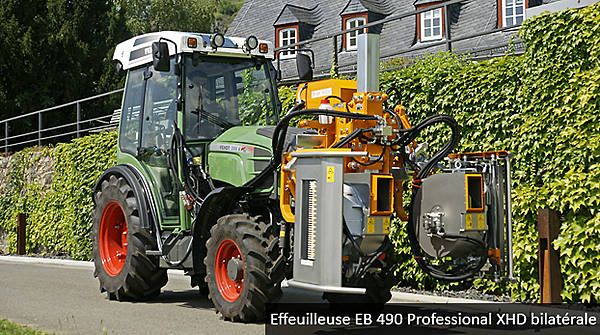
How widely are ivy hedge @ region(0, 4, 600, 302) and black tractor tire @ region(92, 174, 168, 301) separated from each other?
10.4 feet

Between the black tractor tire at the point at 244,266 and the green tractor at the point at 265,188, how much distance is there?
1 cm

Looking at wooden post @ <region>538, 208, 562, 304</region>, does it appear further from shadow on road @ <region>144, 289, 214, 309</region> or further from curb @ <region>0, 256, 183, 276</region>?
curb @ <region>0, 256, 183, 276</region>

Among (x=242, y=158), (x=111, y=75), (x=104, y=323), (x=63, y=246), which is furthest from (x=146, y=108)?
(x=111, y=75)

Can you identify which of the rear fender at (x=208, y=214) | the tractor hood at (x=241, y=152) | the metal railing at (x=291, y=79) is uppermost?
the metal railing at (x=291, y=79)

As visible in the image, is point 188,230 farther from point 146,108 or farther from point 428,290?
point 428,290

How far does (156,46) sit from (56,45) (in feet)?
77.7

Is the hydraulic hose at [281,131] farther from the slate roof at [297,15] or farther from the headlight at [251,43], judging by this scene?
the slate roof at [297,15]

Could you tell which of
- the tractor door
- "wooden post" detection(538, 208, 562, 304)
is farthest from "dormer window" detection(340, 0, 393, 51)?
"wooden post" detection(538, 208, 562, 304)

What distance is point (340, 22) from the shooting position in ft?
104

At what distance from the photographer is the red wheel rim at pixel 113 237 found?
11.1m

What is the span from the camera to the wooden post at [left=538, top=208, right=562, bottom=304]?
30.9 feet

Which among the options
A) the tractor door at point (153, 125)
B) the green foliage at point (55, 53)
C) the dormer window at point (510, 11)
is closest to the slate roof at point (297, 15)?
the green foliage at point (55, 53)

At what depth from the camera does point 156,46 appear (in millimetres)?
9656
